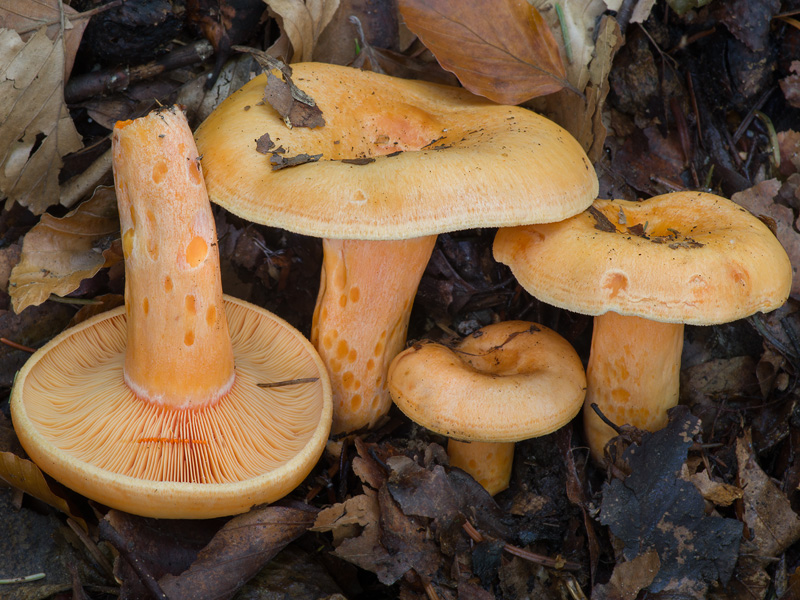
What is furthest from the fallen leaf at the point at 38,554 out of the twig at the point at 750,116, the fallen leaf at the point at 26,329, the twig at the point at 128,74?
the twig at the point at 750,116

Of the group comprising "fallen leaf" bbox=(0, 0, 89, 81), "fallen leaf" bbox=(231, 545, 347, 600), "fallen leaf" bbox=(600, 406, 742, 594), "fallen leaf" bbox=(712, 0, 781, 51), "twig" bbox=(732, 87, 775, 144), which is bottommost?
"fallen leaf" bbox=(231, 545, 347, 600)

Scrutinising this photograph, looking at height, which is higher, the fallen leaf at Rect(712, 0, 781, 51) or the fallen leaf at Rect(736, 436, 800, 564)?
the fallen leaf at Rect(712, 0, 781, 51)

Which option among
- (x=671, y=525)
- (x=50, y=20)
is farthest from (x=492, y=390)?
(x=50, y=20)

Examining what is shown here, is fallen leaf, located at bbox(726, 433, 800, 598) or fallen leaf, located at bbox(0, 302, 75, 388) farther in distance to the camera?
fallen leaf, located at bbox(0, 302, 75, 388)

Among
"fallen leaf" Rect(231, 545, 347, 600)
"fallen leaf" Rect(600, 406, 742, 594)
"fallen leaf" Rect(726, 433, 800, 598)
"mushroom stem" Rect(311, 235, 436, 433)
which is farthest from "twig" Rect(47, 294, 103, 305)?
"fallen leaf" Rect(726, 433, 800, 598)

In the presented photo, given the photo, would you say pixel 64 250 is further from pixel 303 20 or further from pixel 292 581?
pixel 292 581

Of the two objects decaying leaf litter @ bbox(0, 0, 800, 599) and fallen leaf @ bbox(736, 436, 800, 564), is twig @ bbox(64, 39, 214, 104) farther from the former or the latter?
fallen leaf @ bbox(736, 436, 800, 564)

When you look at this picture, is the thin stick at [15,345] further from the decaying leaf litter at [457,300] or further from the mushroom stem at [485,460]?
the mushroom stem at [485,460]
